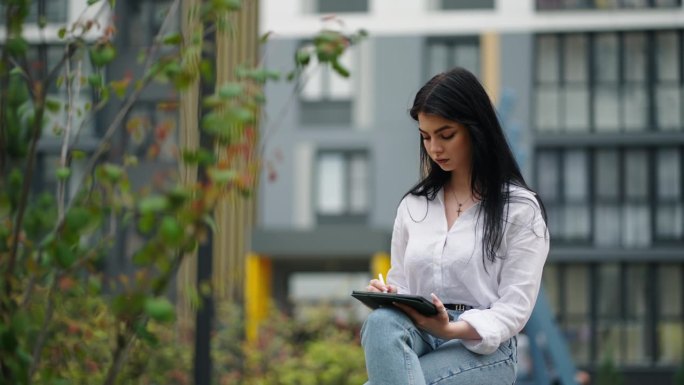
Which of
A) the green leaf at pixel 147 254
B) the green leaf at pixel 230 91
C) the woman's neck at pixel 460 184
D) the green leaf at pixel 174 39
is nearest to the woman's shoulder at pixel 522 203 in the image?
the woman's neck at pixel 460 184

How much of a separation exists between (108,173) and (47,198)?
1201mm

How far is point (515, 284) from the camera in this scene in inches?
142

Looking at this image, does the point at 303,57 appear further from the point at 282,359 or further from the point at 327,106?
the point at 327,106

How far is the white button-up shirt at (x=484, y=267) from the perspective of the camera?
141 inches

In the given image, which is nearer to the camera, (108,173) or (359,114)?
(108,173)

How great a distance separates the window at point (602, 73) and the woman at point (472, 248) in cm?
3058

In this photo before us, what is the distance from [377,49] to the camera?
3372 centimetres

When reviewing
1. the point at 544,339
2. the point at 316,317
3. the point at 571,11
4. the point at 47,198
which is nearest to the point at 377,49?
the point at 571,11

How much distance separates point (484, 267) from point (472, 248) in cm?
6

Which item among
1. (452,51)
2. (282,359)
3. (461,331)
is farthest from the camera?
(452,51)

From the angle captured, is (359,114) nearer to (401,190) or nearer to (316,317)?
(401,190)

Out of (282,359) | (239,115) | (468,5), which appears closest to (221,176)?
(239,115)

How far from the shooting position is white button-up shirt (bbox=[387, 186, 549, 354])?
3.58 m

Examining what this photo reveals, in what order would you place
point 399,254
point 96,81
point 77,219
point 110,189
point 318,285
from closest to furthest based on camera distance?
1. point 77,219
2. point 399,254
3. point 96,81
4. point 110,189
5. point 318,285
